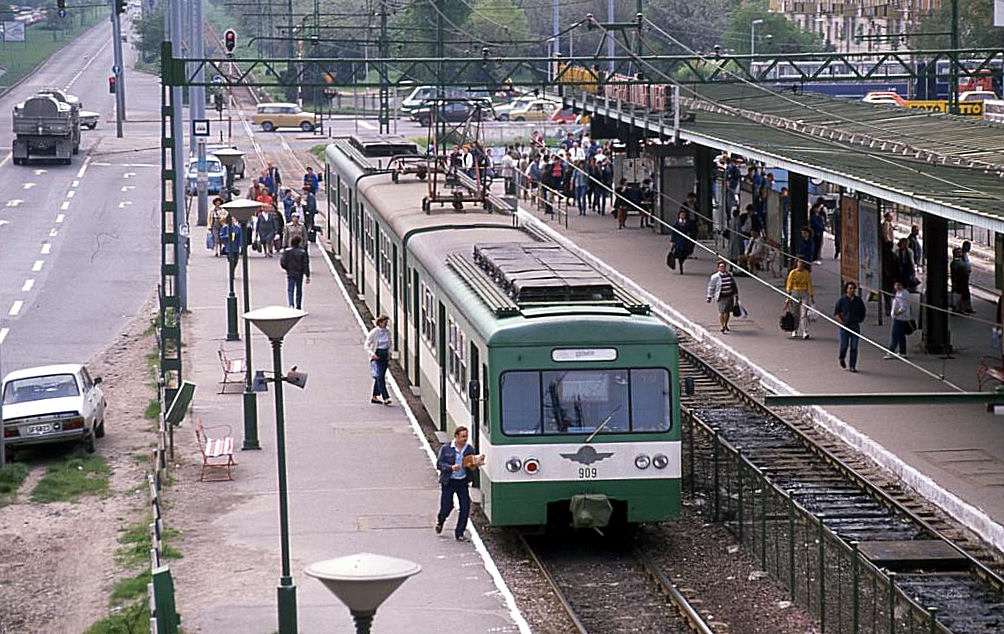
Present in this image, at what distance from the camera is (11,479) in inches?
903

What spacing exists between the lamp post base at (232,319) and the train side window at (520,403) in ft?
53.2

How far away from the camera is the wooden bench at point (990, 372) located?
23.6 meters

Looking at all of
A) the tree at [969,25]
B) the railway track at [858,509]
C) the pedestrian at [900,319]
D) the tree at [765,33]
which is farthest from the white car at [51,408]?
the tree at [765,33]

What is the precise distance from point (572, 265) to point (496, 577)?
3945mm

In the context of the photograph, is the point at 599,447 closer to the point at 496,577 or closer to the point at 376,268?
the point at 496,577

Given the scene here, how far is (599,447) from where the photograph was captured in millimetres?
17500

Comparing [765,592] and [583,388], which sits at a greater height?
[583,388]

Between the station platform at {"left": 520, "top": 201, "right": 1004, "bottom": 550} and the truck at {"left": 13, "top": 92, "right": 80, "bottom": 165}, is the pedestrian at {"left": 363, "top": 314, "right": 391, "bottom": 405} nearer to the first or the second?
the station platform at {"left": 520, "top": 201, "right": 1004, "bottom": 550}

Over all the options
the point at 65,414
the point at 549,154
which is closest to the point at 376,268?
the point at 65,414

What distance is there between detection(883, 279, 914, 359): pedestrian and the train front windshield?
1100 centimetres

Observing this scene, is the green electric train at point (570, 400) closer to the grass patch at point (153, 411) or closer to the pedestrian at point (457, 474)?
the pedestrian at point (457, 474)

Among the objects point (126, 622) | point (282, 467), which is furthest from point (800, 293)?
point (126, 622)

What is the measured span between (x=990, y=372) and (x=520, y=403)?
9074 millimetres

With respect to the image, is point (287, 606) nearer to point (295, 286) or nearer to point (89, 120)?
point (295, 286)
